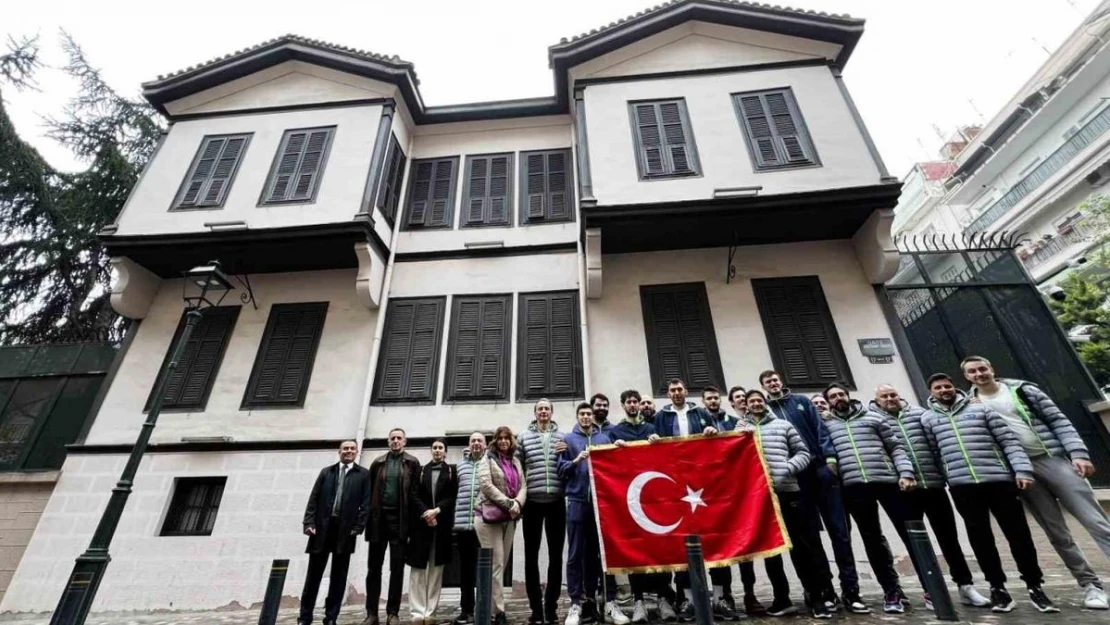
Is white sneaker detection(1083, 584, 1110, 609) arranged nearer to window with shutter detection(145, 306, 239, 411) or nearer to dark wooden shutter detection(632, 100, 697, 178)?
dark wooden shutter detection(632, 100, 697, 178)

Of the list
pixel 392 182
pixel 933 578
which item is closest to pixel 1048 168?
pixel 933 578

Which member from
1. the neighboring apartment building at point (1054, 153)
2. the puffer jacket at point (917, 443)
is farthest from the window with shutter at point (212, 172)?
the neighboring apartment building at point (1054, 153)

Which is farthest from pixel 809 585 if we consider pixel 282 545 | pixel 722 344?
pixel 282 545

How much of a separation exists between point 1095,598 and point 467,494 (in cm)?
544

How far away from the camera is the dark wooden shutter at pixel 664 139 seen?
9.05m

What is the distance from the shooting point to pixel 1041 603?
3977 millimetres

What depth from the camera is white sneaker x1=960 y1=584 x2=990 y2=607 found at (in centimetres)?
429

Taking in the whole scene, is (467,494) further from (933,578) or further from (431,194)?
(431,194)

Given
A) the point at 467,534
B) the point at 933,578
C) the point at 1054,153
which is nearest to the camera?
the point at 933,578

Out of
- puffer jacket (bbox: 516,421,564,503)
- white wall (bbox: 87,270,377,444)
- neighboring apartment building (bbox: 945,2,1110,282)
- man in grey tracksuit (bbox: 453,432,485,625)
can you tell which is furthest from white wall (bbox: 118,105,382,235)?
neighboring apartment building (bbox: 945,2,1110,282)

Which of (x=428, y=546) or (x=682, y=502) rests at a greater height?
(x=682, y=502)

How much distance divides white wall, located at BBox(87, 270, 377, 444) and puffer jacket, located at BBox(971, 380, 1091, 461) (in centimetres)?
852

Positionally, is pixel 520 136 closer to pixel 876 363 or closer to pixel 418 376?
pixel 418 376

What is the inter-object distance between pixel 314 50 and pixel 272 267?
17.4 feet
